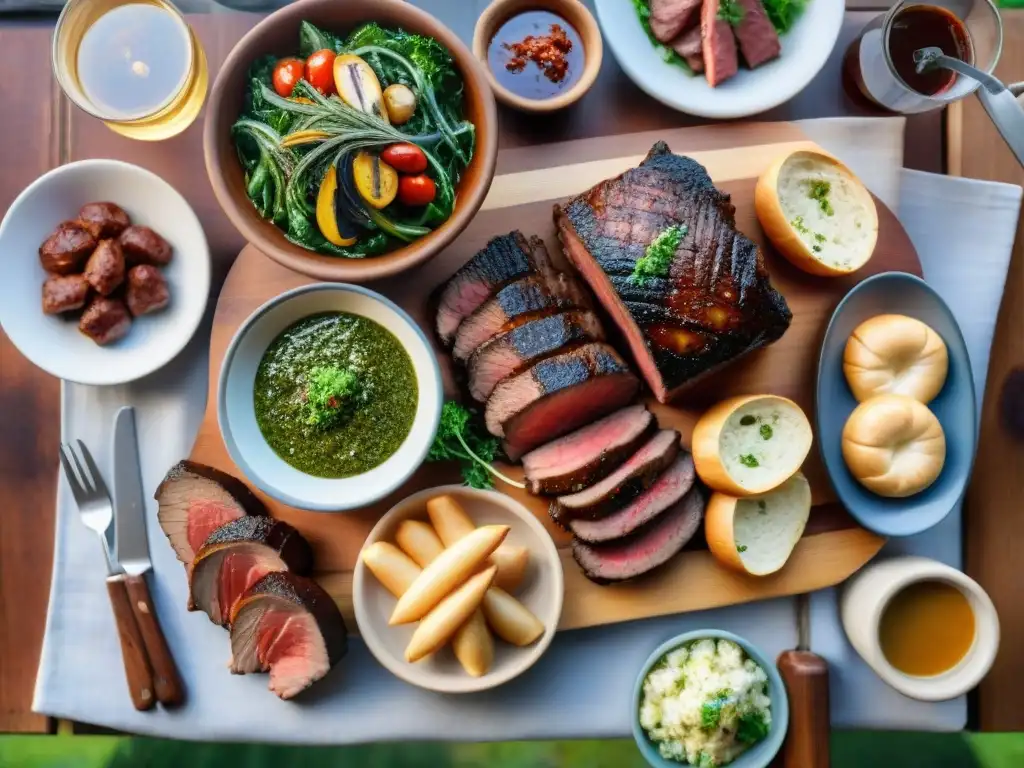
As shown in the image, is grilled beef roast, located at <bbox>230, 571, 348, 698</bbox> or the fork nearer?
grilled beef roast, located at <bbox>230, 571, 348, 698</bbox>

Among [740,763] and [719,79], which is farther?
[719,79]

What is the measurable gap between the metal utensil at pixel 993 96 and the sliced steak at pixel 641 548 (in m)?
1.78

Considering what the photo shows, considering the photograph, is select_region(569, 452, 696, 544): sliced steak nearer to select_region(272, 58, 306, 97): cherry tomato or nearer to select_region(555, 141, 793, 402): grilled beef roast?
select_region(555, 141, 793, 402): grilled beef roast

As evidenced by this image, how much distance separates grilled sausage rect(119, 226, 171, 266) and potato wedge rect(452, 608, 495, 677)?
171 centimetres

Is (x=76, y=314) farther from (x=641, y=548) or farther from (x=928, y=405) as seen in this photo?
(x=928, y=405)

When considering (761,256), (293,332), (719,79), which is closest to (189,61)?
(293,332)

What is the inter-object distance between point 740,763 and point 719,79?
2533 millimetres

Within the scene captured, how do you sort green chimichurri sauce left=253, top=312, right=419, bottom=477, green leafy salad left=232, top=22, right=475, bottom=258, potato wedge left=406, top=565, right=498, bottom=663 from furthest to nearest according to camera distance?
green chimichurri sauce left=253, top=312, right=419, bottom=477, potato wedge left=406, top=565, right=498, bottom=663, green leafy salad left=232, top=22, right=475, bottom=258

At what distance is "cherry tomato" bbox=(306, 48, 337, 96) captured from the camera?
2.70 meters

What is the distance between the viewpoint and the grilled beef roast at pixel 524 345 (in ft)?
9.84

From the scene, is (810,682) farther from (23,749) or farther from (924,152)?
(23,749)

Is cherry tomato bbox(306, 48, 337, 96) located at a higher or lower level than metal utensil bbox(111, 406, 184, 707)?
higher

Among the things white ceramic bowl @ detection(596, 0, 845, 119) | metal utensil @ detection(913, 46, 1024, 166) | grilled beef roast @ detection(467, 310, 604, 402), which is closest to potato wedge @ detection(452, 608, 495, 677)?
grilled beef roast @ detection(467, 310, 604, 402)

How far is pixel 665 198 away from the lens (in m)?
2.97
